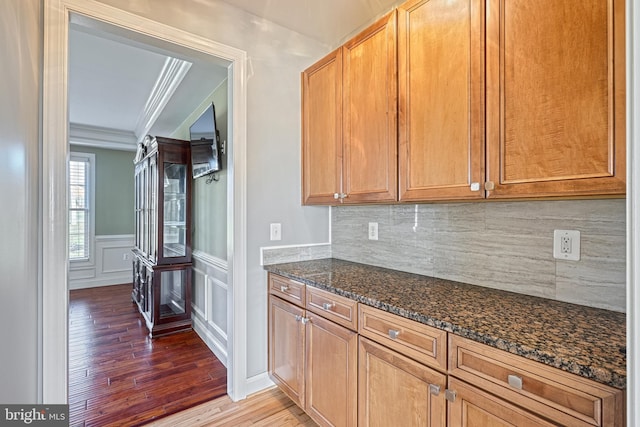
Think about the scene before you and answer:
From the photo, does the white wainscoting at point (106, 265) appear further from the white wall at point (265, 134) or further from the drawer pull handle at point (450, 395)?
the drawer pull handle at point (450, 395)

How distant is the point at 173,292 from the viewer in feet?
11.0

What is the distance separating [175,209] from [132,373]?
1.63m

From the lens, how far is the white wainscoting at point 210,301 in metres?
2.68

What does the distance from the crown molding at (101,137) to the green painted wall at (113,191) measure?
28cm

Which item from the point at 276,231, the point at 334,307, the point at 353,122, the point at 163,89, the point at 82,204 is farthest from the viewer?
the point at 82,204

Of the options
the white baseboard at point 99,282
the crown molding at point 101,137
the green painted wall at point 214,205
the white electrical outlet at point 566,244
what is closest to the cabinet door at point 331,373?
the white electrical outlet at point 566,244

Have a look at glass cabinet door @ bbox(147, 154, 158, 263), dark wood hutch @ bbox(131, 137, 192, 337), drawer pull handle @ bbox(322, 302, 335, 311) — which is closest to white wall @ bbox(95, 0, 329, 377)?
drawer pull handle @ bbox(322, 302, 335, 311)

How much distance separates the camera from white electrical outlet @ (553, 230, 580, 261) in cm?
121

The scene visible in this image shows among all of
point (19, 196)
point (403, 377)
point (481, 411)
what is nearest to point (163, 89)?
point (19, 196)

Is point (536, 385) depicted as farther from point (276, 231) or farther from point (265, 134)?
point (265, 134)

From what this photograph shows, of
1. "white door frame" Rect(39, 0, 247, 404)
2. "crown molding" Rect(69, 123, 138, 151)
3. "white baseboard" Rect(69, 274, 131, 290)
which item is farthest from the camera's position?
"white baseboard" Rect(69, 274, 131, 290)

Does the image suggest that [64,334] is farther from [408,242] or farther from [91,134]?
[91,134]

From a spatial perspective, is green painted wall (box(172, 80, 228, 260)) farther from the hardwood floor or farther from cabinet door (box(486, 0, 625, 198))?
cabinet door (box(486, 0, 625, 198))

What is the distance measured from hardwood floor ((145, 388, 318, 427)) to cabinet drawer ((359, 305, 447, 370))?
0.95 metres
